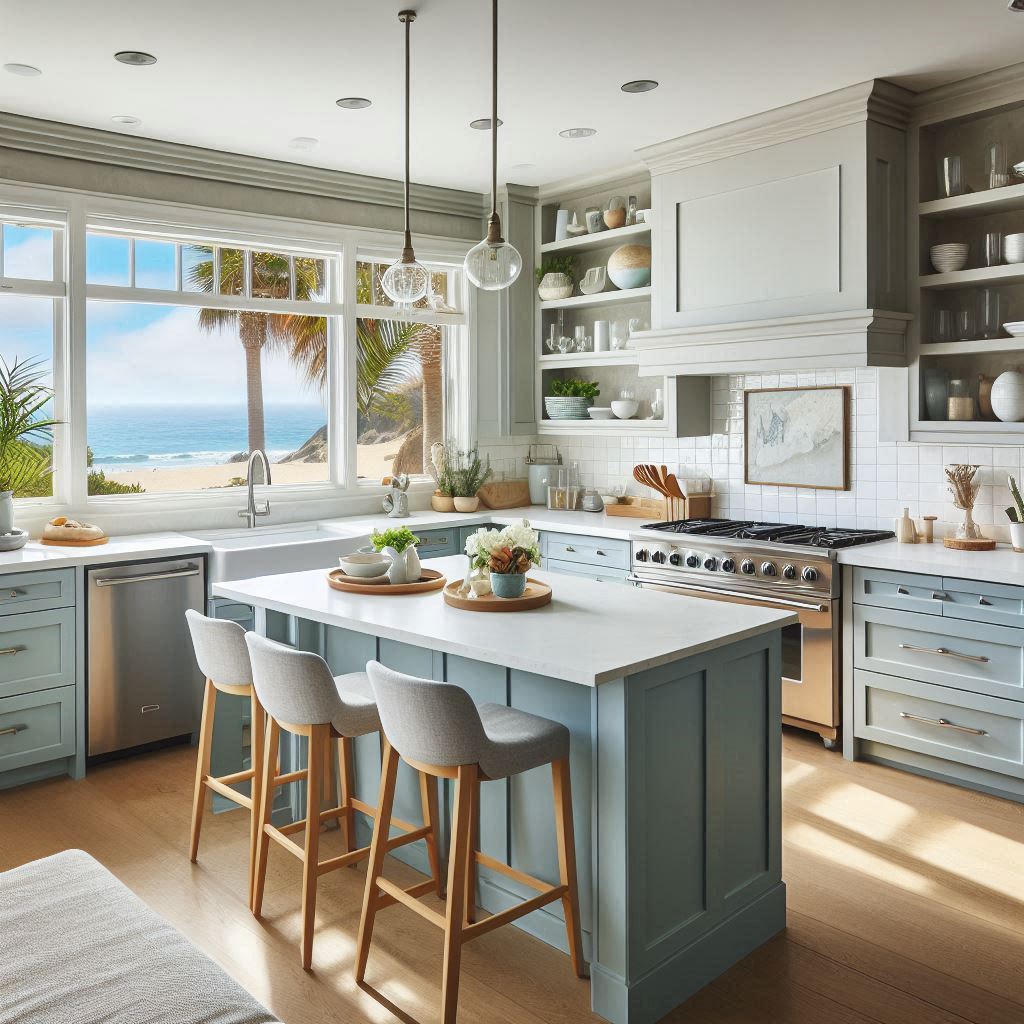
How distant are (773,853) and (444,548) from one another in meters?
3.00

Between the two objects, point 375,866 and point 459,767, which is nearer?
point 459,767

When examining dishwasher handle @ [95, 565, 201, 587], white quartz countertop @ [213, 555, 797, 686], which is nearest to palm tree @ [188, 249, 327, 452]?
dishwasher handle @ [95, 565, 201, 587]

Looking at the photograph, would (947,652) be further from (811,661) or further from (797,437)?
(797,437)

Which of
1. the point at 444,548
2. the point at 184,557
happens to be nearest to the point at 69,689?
the point at 184,557

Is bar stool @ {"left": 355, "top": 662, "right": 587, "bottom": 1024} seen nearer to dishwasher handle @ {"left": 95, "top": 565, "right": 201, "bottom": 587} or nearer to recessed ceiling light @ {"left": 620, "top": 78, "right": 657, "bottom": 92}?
dishwasher handle @ {"left": 95, "top": 565, "right": 201, "bottom": 587}

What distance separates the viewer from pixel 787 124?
4328mm

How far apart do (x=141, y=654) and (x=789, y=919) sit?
2955 mm

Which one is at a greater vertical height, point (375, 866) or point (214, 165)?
point (214, 165)

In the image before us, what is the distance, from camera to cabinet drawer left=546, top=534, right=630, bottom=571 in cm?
501

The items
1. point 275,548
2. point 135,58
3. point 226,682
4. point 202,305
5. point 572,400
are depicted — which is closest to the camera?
point 226,682

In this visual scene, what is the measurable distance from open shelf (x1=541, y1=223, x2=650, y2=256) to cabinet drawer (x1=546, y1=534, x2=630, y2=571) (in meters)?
1.76

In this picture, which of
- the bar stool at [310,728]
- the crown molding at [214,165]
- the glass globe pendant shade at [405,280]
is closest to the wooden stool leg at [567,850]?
the bar stool at [310,728]

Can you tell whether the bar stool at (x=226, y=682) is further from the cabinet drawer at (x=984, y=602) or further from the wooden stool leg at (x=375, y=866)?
the cabinet drawer at (x=984, y=602)

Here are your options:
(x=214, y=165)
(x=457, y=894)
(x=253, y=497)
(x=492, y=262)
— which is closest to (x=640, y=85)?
(x=492, y=262)
